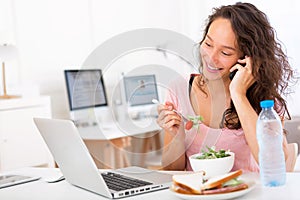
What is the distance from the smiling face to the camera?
6.10 ft

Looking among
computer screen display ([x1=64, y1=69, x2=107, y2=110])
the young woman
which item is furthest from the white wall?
the young woman

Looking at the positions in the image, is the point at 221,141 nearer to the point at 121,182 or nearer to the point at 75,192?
the point at 121,182

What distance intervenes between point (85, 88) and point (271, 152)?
9.02 feet

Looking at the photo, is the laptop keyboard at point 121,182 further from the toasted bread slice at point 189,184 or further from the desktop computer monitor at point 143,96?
the desktop computer monitor at point 143,96

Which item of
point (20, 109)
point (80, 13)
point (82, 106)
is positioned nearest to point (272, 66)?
point (20, 109)

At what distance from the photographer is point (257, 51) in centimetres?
189

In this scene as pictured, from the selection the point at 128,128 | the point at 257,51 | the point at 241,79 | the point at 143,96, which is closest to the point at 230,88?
the point at 241,79

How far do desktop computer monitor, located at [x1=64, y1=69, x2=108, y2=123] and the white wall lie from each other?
0.19 m

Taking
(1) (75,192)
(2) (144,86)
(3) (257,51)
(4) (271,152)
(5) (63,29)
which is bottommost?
(1) (75,192)

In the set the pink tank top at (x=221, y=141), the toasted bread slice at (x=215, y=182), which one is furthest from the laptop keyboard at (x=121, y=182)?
the pink tank top at (x=221, y=141)

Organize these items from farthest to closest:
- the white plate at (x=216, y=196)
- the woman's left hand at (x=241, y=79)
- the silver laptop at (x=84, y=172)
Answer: the woman's left hand at (x=241, y=79) < the silver laptop at (x=84, y=172) < the white plate at (x=216, y=196)

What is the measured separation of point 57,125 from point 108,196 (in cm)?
25

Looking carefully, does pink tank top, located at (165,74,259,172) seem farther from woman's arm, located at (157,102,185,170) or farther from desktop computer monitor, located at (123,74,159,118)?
desktop computer monitor, located at (123,74,159,118)

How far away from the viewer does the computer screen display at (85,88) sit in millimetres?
3943
